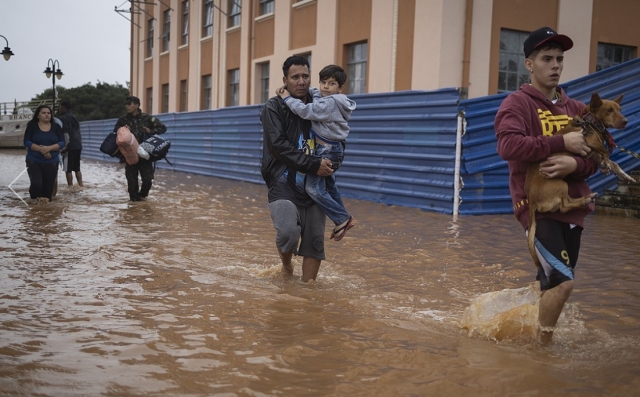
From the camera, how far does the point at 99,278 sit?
19.7 ft

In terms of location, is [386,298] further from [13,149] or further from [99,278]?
[13,149]

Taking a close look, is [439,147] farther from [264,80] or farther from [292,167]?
[264,80]

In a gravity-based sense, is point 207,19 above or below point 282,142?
above

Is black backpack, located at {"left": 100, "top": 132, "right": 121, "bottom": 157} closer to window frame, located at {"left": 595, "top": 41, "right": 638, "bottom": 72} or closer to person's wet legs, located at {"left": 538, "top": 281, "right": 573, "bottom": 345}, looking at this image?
person's wet legs, located at {"left": 538, "top": 281, "right": 573, "bottom": 345}

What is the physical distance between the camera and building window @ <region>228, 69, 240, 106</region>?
25.6 meters

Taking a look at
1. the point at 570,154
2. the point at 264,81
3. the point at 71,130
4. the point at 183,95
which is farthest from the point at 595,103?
the point at 183,95

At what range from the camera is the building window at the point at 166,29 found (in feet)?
107

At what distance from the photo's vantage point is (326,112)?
543 cm

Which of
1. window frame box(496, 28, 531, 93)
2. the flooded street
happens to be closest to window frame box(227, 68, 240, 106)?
window frame box(496, 28, 531, 93)

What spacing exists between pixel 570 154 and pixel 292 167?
2.24 m

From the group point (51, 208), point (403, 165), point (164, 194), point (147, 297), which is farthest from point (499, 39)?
point (147, 297)

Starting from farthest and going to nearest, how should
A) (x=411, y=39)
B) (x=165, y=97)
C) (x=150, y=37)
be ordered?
(x=150, y=37)
(x=165, y=97)
(x=411, y=39)

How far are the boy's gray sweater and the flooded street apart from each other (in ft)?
4.31

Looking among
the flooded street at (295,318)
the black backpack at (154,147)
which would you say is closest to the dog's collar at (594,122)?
the flooded street at (295,318)
